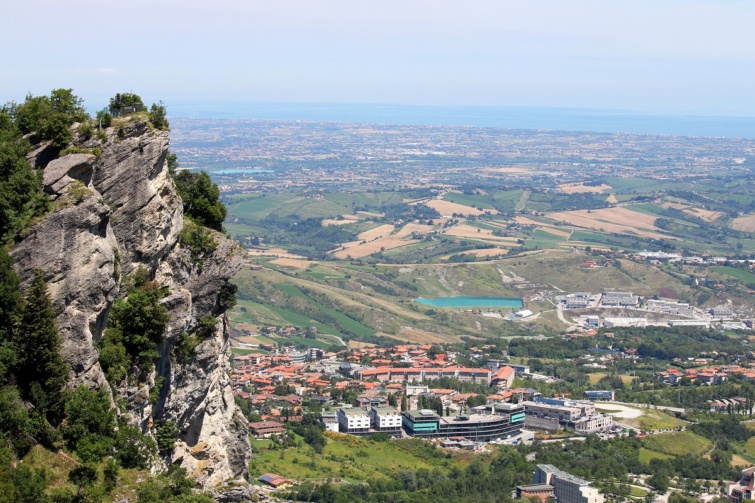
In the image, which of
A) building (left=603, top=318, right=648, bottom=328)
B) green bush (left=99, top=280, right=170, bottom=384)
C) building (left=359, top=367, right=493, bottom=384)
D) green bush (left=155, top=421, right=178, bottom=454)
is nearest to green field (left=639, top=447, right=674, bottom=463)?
building (left=359, top=367, right=493, bottom=384)

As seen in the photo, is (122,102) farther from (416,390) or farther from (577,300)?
(577,300)

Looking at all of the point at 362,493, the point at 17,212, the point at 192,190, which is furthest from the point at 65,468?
the point at 362,493

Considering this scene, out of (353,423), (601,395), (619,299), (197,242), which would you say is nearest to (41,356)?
(197,242)

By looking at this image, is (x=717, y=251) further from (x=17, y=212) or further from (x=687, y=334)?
(x=17, y=212)

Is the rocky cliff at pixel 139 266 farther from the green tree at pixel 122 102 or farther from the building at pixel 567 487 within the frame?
the building at pixel 567 487

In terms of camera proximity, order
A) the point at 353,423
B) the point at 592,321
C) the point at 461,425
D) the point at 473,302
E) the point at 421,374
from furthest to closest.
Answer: the point at 473,302, the point at 592,321, the point at 421,374, the point at 461,425, the point at 353,423

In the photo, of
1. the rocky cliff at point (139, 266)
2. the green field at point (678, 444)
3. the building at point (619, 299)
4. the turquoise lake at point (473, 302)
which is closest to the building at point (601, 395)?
the green field at point (678, 444)
